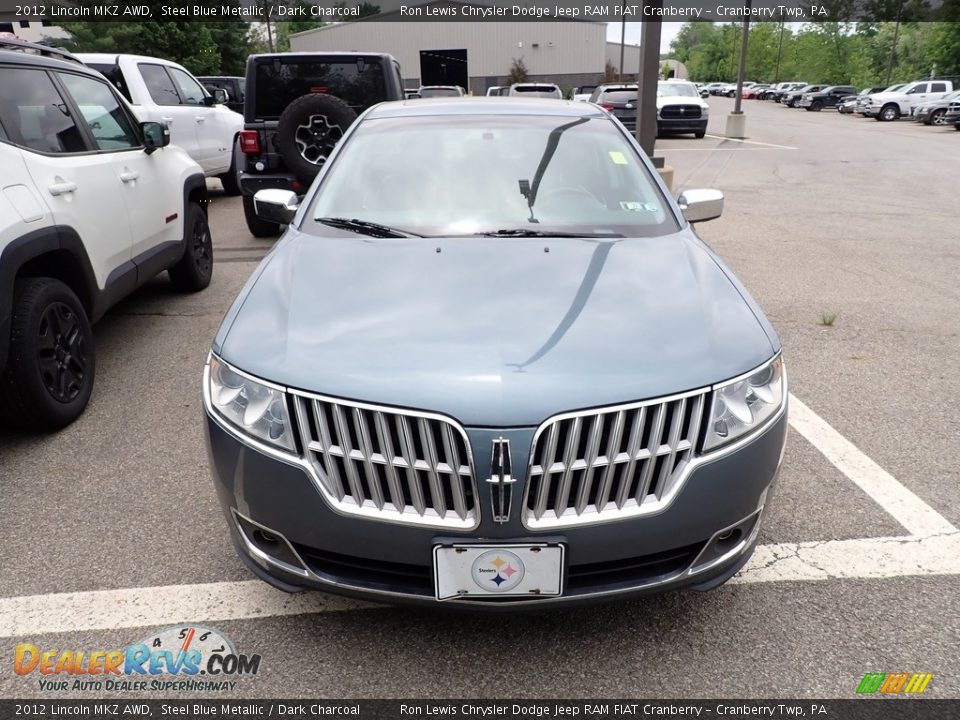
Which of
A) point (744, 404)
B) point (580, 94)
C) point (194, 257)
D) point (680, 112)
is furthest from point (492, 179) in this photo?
point (580, 94)

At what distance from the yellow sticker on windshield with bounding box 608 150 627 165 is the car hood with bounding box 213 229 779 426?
2.32 feet

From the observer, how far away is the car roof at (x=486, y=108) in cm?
378

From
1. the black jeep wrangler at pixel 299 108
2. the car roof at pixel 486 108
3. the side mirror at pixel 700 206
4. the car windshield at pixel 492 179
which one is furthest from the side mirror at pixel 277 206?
the black jeep wrangler at pixel 299 108

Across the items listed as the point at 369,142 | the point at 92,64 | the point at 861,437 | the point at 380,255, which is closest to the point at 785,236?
the point at 861,437

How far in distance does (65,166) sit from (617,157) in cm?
290

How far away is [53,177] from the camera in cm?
380

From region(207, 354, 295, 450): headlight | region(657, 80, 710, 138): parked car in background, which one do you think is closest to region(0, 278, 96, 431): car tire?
region(207, 354, 295, 450): headlight

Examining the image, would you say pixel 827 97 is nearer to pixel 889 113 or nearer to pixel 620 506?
pixel 889 113

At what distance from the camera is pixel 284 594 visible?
256 centimetres

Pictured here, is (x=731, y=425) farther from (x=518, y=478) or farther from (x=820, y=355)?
(x=820, y=355)

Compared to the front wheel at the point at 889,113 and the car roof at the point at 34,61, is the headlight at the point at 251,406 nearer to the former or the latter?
the car roof at the point at 34,61

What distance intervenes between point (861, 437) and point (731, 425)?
6.51 feet

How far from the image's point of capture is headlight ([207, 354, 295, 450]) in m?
2.04

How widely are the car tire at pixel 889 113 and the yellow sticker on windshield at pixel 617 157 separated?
35.2 meters
